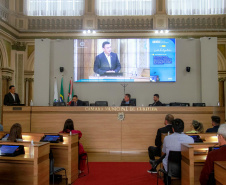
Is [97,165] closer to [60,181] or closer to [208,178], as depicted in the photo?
[60,181]

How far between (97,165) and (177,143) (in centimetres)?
249

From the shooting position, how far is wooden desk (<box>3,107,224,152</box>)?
745cm

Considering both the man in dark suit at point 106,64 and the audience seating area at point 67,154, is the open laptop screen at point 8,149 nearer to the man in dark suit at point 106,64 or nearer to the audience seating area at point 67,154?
the audience seating area at point 67,154

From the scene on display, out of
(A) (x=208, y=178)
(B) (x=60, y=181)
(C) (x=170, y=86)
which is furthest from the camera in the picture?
(C) (x=170, y=86)

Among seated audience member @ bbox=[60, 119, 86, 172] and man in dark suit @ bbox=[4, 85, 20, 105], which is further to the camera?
man in dark suit @ bbox=[4, 85, 20, 105]

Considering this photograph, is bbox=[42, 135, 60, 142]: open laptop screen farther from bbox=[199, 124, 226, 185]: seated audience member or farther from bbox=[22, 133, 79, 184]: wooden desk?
bbox=[199, 124, 226, 185]: seated audience member

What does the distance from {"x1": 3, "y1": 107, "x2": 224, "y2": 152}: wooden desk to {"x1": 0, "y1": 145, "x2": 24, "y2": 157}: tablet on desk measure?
3.82 m

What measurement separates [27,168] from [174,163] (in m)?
2.02

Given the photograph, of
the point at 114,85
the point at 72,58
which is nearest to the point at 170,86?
the point at 114,85

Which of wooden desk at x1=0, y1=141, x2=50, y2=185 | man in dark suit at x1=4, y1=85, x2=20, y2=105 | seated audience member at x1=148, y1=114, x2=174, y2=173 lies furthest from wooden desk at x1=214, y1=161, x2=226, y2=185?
man in dark suit at x1=4, y1=85, x2=20, y2=105

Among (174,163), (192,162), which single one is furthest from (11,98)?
(192,162)

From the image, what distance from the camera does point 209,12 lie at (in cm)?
1434

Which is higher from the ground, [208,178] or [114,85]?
[114,85]

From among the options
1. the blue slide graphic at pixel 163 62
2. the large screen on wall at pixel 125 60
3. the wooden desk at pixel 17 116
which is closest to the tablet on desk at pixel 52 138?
the wooden desk at pixel 17 116
